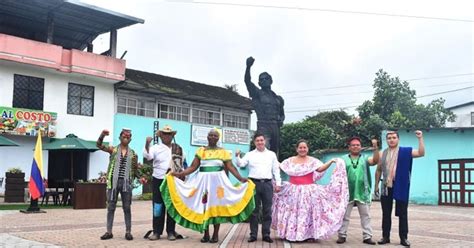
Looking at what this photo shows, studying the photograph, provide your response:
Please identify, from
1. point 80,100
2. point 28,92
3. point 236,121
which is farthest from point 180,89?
point 28,92

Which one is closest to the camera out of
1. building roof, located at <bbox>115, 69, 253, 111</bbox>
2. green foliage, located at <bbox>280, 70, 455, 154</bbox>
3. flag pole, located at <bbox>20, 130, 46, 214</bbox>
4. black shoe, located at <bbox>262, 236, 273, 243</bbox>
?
black shoe, located at <bbox>262, 236, 273, 243</bbox>

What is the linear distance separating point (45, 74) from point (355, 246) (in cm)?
1887

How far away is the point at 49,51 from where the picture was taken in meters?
21.6

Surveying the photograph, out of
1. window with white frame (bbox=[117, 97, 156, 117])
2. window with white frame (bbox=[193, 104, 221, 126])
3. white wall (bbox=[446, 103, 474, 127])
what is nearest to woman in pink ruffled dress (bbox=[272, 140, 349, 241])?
window with white frame (bbox=[117, 97, 156, 117])

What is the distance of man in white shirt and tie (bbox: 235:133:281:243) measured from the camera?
7.64 m

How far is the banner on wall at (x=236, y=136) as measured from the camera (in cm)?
2980

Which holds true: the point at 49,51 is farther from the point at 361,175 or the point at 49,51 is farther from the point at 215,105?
the point at 361,175

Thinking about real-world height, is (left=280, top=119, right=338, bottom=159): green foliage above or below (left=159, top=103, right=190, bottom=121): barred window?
below

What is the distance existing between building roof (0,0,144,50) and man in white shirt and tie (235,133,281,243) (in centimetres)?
1639

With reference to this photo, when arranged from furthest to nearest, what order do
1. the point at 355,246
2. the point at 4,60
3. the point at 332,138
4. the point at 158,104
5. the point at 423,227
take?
the point at 332,138 → the point at 158,104 → the point at 4,60 → the point at 423,227 → the point at 355,246

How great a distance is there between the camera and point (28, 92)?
21.7 meters

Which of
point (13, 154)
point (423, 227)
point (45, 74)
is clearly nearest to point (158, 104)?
point (45, 74)

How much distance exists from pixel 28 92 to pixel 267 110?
15493mm

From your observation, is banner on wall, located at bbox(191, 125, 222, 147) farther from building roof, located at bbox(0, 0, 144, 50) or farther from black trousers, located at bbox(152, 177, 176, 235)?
black trousers, located at bbox(152, 177, 176, 235)
